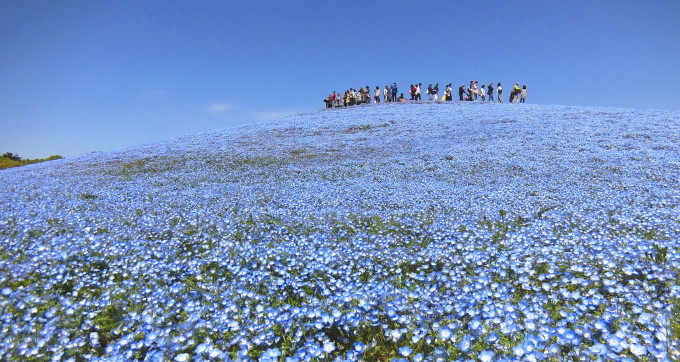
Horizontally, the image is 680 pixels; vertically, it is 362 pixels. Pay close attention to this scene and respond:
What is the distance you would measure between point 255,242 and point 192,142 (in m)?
20.3

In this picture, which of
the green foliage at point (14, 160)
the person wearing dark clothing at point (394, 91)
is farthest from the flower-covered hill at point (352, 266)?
the person wearing dark clothing at point (394, 91)

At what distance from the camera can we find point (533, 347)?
3.48 m

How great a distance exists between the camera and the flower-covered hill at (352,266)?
3.84 m

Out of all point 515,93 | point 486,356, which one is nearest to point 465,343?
point 486,356

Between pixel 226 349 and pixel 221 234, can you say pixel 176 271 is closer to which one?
pixel 221 234

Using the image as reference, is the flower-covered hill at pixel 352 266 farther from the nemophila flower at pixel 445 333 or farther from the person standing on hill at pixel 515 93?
the person standing on hill at pixel 515 93

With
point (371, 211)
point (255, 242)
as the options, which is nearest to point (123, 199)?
point (255, 242)

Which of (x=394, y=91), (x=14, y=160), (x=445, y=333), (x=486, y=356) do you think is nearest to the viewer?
(x=486, y=356)

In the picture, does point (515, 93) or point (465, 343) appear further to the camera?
point (515, 93)

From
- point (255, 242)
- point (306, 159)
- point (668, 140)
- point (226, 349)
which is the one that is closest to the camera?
point (226, 349)

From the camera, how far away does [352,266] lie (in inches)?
224

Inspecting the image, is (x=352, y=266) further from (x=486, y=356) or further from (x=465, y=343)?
(x=486, y=356)

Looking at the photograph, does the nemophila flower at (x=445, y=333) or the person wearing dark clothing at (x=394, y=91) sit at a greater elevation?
the person wearing dark clothing at (x=394, y=91)

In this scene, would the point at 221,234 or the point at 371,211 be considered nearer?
the point at 221,234
